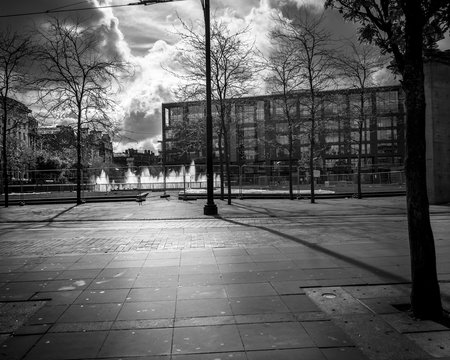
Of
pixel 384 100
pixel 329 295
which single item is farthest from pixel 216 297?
pixel 384 100

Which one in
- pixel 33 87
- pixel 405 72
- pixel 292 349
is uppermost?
pixel 33 87

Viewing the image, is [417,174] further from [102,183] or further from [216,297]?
[102,183]

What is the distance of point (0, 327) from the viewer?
4523 millimetres

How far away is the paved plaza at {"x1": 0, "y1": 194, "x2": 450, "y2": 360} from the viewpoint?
154 inches

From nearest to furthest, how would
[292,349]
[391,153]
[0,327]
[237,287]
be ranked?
[292,349] → [0,327] → [237,287] → [391,153]

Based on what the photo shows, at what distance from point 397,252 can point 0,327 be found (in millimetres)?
6820

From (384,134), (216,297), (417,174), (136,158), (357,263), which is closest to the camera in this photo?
(417,174)

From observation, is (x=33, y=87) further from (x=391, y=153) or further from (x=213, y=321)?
(x=391, y=153)

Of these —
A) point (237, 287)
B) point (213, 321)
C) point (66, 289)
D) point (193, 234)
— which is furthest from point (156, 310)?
point (193, 234)

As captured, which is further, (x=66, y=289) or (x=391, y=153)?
(x=391, y=153)

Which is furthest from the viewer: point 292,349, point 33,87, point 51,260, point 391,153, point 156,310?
point 391,153

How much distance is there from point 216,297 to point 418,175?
2.87 meters

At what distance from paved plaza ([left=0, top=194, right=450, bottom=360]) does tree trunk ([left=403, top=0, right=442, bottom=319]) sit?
36 centimetres

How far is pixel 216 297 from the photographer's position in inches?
213
